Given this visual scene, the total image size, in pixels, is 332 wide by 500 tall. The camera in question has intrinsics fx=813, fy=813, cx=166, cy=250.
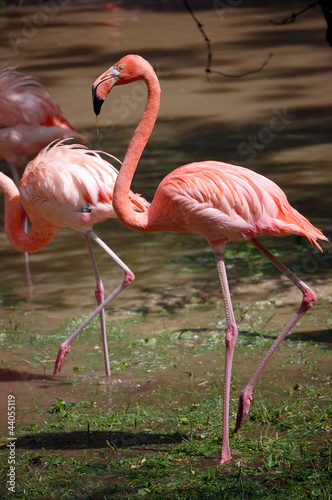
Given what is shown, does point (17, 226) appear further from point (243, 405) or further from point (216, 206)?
point (243, 405)

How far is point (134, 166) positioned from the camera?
3.85 m

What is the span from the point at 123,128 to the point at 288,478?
24.2 ft

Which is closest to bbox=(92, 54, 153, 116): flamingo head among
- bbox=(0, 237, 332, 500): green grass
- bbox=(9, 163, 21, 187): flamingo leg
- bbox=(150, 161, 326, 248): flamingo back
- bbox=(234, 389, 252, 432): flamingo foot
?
bbox=(150, 161, 326, 248): flamingo back

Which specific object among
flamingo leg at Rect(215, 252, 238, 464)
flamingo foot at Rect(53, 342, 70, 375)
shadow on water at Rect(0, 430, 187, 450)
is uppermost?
flamingo leg at Rect(215, 252, 238, 464)

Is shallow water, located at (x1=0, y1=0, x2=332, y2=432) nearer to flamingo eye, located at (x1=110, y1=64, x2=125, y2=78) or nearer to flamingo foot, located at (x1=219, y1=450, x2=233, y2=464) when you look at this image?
flamingo foot, located at (x1=219, y1=450, x2=233, y2=464)

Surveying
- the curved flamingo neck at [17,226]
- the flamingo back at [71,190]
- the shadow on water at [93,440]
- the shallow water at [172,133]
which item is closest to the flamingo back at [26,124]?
the shallow water at [172,133]

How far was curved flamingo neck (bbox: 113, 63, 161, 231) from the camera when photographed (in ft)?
12.4

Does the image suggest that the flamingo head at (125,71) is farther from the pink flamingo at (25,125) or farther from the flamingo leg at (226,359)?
the pink flamingo at (25,125)

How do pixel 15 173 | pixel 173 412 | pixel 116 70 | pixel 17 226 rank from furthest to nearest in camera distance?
1. pixel 15 173
2. pixel 17 226
3. pixel 173 412
4. pixel 116 70

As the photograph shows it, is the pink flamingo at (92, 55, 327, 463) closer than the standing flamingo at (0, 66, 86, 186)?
Yes

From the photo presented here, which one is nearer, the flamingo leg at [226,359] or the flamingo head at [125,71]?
the flamingo leg at [226,359]

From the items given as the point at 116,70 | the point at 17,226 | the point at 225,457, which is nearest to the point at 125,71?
the point at 116,70

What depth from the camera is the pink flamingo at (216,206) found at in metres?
3.70

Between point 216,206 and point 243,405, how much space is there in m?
0.91
